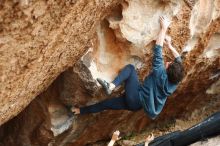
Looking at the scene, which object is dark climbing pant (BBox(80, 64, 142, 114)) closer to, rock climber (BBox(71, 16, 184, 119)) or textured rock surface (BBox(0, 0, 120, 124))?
rock climber (BBox(71, 16, 184, 119))

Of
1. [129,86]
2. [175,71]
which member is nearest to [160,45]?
[175,71]

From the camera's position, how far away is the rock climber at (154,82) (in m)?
5.69

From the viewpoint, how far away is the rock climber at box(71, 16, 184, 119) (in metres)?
5.69

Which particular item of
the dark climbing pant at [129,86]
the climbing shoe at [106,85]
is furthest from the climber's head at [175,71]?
the climbing shoe at [106,85]

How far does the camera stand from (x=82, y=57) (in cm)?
591

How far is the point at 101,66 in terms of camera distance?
6.22 meters

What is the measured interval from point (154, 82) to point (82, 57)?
89 cm

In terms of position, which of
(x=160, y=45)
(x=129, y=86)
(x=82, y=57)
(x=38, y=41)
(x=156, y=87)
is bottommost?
(x=156, y=87)

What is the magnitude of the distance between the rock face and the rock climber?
0.64 ft

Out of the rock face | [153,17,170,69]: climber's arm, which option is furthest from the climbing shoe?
[153,17,170,69]: climber's arm

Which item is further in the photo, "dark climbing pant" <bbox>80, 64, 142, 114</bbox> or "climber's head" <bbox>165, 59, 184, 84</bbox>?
"dark climbing pant" <bbox>80, 64, 142, 114</bbox>

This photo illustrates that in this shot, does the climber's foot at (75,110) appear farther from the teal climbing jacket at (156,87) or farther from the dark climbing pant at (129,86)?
the teal climbing jacket at (156,87)

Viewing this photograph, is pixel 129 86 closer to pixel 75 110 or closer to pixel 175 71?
pixel 175 71

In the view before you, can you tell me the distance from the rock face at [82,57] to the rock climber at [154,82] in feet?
0.64
